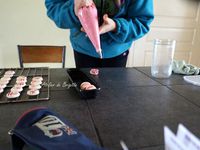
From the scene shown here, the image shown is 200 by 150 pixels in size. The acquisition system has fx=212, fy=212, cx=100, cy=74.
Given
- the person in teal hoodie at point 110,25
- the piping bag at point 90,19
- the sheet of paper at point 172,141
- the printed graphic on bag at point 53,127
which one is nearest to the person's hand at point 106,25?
the person in teal hoodie at point 110,25

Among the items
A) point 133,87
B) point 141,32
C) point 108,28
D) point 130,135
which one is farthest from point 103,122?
point 141,32

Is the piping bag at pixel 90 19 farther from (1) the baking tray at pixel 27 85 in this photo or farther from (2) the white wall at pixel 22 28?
(2) the white wall at pixel 22 28

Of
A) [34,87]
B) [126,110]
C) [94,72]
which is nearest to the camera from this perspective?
[126,110]

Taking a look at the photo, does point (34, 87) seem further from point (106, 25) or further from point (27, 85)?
point (106, 25)

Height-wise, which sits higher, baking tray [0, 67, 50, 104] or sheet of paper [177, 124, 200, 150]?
sheet of paper [177, 124, 200, 150]

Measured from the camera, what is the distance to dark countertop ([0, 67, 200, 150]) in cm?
47

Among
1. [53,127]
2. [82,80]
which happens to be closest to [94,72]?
[82,80]

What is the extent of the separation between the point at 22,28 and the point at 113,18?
1.18 m

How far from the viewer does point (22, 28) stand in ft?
6.29

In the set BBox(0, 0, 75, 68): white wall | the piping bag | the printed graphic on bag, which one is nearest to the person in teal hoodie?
the piping bag

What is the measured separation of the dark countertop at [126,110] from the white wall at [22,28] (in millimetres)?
1200

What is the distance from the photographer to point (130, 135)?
0.47 metres

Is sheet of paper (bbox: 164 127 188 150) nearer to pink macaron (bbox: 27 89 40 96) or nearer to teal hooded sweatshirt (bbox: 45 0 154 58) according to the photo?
pink macaron (bbox: 27 89 40 96)

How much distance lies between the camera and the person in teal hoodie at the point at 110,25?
0.95 metres
